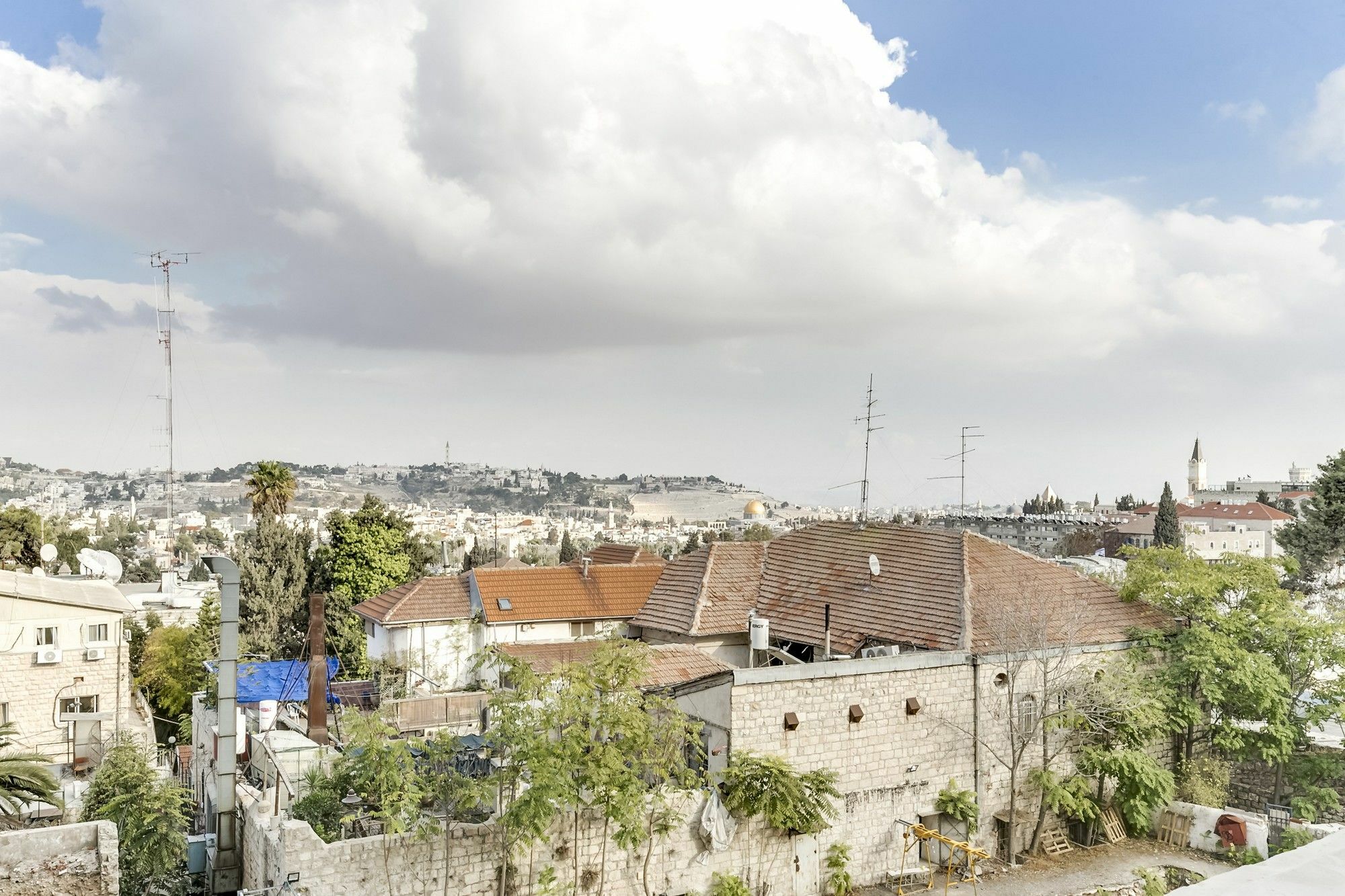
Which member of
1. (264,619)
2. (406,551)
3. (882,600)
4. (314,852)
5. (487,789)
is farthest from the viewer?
(406,551)

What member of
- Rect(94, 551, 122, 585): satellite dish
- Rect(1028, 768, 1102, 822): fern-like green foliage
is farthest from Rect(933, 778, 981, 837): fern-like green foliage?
Rect(94, 551, 122, 585): satellite dish

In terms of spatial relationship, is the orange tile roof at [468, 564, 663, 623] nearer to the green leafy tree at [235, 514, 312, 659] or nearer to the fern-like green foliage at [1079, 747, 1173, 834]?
the green leafy tree at [235, 514, 312, 659]

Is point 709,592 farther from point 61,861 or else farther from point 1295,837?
point 61,861

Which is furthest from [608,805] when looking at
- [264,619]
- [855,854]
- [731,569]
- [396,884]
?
[264,619]

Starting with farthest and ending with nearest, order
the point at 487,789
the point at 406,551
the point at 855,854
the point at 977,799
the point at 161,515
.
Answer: the point at 161,515 < the point at 406,551 < the point at 977,799 < the point at 855,854 < the point at 487,789

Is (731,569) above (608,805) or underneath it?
above

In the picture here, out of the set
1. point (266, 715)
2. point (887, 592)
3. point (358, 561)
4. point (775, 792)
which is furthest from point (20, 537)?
point (775, 792)

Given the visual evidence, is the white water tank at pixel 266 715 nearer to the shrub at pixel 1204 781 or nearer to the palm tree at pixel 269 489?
the shrub at pixel 1204 781

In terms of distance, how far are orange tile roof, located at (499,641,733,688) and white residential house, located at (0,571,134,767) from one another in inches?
440

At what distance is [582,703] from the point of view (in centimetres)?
1402

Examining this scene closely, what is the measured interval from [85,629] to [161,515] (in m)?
187

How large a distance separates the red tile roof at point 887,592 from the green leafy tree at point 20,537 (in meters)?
39.4

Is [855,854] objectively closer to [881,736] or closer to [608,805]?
[881,736]

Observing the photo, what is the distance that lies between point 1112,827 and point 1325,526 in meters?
36.7
